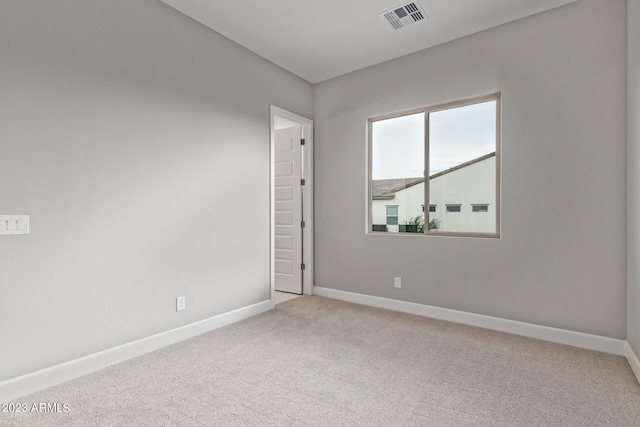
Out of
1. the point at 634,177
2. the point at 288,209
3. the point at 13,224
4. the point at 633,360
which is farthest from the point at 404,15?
the point at 13,224

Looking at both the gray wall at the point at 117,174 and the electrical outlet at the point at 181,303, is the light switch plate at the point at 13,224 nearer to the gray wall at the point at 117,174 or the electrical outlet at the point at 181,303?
the gray wall at the point at 117,174

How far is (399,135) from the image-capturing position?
3.91m

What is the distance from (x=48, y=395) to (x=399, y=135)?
12.5ft

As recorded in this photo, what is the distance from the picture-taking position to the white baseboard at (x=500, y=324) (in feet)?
8.75

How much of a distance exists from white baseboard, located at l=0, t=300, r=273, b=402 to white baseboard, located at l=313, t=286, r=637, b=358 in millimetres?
1587

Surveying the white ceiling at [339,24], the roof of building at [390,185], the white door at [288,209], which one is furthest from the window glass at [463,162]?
the white door at [288,209]

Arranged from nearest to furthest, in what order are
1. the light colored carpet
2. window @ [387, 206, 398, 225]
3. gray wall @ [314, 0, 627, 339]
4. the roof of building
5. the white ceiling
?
1. the light colored carpet
2. gray wall @ [314, 0, 627, 339]
3. the white ceiling
4. the roof of building
5. window @ [387, 206, 398, 225]

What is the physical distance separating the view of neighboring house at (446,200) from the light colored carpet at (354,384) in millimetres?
1109

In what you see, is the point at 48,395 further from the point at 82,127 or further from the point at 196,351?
the point at 82,127

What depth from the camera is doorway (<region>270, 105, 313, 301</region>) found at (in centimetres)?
446

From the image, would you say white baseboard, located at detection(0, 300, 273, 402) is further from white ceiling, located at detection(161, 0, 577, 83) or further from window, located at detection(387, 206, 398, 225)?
white ceiling, located at detection(161, 0, 577, 83)

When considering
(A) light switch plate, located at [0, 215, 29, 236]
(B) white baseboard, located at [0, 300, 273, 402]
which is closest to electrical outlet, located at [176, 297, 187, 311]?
(B) white baseboard, located at [0, 300, 273, 402]

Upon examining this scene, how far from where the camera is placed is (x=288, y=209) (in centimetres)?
464

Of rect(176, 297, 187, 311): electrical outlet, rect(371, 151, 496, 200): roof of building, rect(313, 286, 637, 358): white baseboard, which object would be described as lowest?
rect(313, 286, 637, 358): white baseboard
